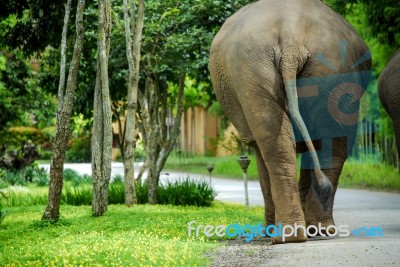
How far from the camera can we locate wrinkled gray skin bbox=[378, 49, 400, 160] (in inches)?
416

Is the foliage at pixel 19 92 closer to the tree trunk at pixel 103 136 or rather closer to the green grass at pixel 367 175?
the green grass at pixel 367 175

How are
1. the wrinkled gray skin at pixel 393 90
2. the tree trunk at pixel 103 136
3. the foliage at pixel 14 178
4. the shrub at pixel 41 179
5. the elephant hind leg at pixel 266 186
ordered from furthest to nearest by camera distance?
the shrub at pixel 41 179 → the foliage at pixel 14 178 → the tree trunk at pixel 103 136 → the wrinkled gray skin at pixel 393 90 → the elephant hind leg at pixel 266 186

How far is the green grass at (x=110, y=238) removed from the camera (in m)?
7.96

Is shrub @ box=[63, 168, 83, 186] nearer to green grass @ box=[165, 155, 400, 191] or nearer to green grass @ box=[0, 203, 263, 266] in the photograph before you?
green grass @ box=[165, 155, 400, 191]

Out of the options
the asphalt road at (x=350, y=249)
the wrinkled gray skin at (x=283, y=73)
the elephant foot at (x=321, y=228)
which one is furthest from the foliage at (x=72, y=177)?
the wrinkled gray skin at (x=283, y=73)

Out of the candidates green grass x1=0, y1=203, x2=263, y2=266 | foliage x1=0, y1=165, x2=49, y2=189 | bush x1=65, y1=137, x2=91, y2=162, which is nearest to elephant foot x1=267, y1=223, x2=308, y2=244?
green grass x1=0, y1=203, x2=263, y2=266

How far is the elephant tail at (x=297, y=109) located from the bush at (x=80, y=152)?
43.9m

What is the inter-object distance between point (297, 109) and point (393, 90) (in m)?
2.66

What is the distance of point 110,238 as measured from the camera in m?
9.75

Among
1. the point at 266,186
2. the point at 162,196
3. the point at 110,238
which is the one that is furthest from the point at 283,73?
the point at 162,196

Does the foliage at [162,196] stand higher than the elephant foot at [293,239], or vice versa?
the foliage at [162,196]

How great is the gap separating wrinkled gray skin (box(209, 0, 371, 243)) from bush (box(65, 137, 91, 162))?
43.4 m

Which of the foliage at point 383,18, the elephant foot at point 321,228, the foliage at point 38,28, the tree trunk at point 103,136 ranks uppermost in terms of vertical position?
the foliage at point 383,18

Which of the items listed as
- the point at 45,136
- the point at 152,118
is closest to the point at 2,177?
the point at 152,118
